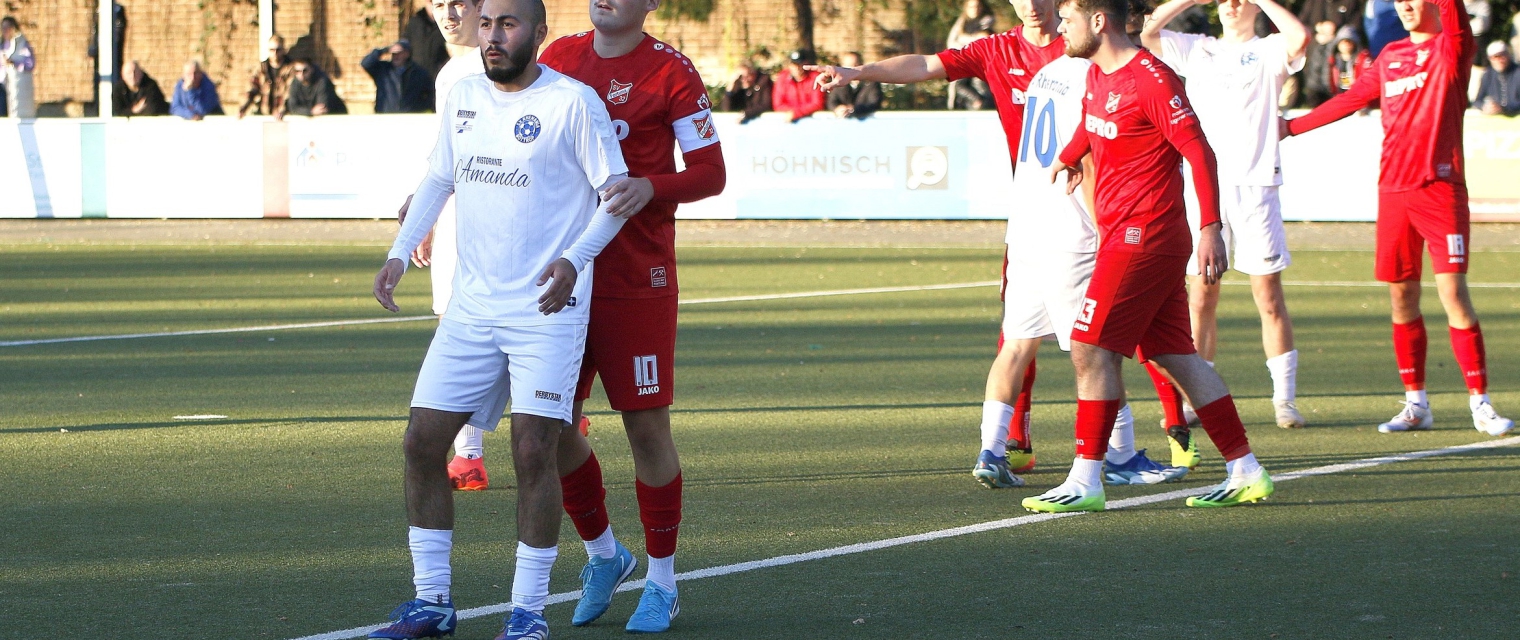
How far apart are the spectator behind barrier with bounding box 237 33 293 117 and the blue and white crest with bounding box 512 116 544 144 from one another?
2255cm

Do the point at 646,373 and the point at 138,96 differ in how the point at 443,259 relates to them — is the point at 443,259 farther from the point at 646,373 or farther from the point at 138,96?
the point at 138,96

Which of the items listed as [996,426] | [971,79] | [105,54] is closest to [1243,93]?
[996,426]

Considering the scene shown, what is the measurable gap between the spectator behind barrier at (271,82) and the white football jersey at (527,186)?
73.7 feet

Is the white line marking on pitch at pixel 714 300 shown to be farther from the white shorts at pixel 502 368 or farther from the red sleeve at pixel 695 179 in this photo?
the red sleeve at pixel 695 179

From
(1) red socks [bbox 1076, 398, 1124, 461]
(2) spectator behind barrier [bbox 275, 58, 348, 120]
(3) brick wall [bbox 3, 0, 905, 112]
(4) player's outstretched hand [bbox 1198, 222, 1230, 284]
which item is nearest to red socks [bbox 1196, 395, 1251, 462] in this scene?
(1) red socks [bbox 1076, 398, 1124, 461]

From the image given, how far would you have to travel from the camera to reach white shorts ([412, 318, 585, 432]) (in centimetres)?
511

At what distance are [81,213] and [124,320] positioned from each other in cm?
1142

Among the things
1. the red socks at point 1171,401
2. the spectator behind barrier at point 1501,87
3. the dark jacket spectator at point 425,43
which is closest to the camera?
the red socks at point 1171,401

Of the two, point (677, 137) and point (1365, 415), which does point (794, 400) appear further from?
point (677, 137)

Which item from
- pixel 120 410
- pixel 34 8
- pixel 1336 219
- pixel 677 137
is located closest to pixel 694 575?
pixel 677 137

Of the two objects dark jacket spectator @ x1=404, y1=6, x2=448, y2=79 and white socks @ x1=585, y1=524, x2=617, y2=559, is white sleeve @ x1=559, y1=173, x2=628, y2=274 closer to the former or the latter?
white socks @ x1=585, y1=524, x2=617, y2=559

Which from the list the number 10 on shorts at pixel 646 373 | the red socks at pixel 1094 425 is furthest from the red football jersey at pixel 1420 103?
the number 10 on shorts at pixel 646 373

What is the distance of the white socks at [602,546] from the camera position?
5.63 metres

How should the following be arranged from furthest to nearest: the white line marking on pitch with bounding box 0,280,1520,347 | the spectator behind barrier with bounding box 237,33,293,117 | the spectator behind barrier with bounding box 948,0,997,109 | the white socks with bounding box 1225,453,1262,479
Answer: the spectator behind barrier with bounding box 237,33,293,117, the spectator behind barrier with bounding box 948,0,997,109, the white line marking on pitch with bounding box 0,280,1520,347, the white socks with bounding box 1225,453,1262,479
